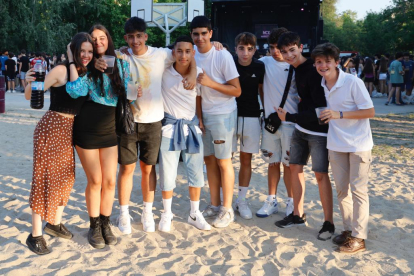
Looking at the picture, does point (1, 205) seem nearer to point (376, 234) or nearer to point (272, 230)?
point (272, 230)

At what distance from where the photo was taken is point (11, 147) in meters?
8.10

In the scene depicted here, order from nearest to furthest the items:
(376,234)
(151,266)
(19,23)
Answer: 1. (151,266)
2. (376,234)
3. (19,23)

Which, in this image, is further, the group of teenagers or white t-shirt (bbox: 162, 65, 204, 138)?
white t-shirt (bbox: 162, 65, 204, 138)

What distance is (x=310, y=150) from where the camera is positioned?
159 inches

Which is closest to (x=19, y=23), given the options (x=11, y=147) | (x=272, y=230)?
(x=11, y=147)

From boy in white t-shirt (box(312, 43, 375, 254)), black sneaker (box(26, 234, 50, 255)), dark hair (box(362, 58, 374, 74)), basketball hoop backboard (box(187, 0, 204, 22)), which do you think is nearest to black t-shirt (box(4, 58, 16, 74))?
basketball hoop backboard (box(187, 0, 204, 22))

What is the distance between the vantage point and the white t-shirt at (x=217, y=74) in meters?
4.11

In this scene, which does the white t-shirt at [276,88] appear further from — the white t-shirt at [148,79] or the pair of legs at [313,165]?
the white t-shirt at [148,79]

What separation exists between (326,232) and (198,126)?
1.59m

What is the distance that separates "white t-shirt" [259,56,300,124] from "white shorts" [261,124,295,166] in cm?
19

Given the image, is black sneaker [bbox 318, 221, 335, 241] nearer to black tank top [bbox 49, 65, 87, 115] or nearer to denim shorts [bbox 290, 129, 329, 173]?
denim shorts [bbox 290, 129, 329, 173]

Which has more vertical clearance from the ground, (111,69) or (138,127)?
(111,69)

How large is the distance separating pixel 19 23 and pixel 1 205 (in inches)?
1082

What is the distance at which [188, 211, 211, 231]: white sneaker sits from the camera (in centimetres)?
429
